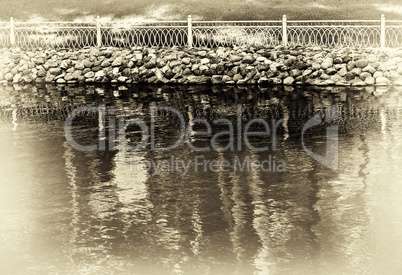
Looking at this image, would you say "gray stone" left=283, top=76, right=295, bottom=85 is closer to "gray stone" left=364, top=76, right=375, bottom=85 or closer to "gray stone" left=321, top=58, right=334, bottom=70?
"gray stone" left=321, top=58, right=334, bottom=70

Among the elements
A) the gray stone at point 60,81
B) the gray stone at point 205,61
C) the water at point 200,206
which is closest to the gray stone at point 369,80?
the gray stone at point 205,61

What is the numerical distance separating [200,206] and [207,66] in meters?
15.7

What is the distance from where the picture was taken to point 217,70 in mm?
24703

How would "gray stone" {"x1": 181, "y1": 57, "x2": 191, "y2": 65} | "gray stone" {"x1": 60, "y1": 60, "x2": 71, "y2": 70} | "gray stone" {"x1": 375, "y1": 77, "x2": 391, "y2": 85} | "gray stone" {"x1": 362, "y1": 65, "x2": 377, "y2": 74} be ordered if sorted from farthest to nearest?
1. "gray stone" {"x1": 60, "y1": 60, "x2": 71, "y2": 70}
2. "gray stone" {"x1": 181, "y1": 57, "x2": 191, "y2": 65}
3. "gray stone" {"x1": 362, "y1": 65, "x2": 377, "y2": 74}
4. "gray stone" {"x1": 375, "y1": 77, "x2": 391, "y2": 85}

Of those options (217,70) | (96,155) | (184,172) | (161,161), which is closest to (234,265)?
(184,172)

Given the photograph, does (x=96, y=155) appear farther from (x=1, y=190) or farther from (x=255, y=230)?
(x=255, y=230)

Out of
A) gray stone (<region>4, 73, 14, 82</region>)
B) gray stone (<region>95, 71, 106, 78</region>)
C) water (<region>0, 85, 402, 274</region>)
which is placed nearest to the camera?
water (<region>0, 85, 402, 274</region>)

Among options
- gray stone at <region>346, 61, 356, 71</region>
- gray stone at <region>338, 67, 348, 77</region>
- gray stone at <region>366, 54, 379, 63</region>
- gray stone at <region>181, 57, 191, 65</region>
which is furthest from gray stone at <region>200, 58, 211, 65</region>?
gray stone at <region>366, 54, 379, 63</region>

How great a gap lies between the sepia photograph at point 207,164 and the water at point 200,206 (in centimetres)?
3

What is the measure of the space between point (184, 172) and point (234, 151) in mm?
1810

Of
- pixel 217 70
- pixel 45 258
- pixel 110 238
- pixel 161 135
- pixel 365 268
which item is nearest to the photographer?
pixel 365 268

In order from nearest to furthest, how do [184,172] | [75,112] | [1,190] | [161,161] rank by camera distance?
[1,190]
[184,172]
[161,161]
[75,112]

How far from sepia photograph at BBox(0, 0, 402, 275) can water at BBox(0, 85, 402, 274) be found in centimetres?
3

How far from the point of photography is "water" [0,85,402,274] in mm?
7590
